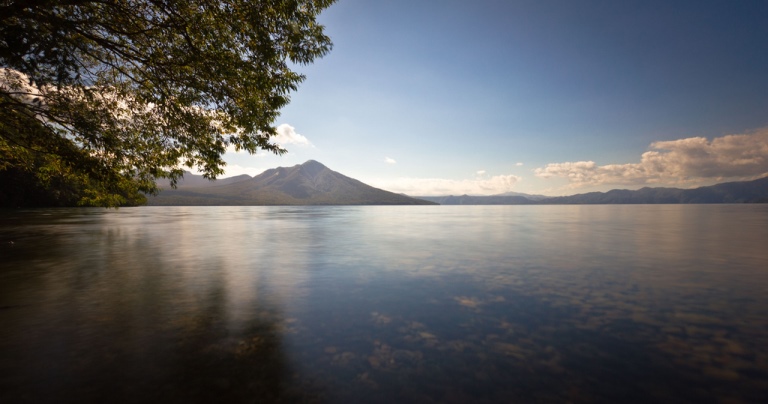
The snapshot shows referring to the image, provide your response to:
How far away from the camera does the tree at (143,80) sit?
34.1 ft

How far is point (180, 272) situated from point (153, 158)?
5973 millimetres

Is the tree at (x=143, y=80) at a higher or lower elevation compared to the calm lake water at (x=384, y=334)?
higher

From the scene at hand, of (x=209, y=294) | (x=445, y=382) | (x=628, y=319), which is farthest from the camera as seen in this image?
(x=209, y=294)

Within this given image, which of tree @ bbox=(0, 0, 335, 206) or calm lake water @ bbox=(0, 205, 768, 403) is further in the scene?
tree @ bbox=(0, 0, 335, 206)

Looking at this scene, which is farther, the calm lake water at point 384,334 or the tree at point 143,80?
the tree at point 143,80

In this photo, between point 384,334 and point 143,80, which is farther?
point 143,80

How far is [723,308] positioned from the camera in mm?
9781

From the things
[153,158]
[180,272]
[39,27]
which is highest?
[39,27]

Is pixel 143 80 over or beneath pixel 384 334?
over

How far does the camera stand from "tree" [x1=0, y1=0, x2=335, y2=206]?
10.4 m

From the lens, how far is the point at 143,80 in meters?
14.1

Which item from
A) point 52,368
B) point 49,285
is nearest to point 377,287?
point 52,368

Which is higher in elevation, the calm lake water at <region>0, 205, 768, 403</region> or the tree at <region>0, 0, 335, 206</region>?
the tree at <region>0, 0, 335, 206</region>

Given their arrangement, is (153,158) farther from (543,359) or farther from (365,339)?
(543,359)
